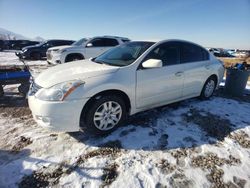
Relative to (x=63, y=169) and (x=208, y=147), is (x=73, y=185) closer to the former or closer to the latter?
(x=63, y=169)

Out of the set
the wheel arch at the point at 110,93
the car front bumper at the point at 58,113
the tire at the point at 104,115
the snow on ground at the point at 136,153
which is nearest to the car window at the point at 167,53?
A: the wheel arch at the point at 110,93

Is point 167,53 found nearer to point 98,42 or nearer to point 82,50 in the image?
point 82,50

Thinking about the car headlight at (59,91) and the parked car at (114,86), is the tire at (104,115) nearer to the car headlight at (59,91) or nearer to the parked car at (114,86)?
the parked car at (114,86)

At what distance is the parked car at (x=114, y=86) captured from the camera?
2.94 m

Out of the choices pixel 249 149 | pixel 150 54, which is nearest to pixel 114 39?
pixel 150 54

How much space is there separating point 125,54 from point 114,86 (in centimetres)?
102

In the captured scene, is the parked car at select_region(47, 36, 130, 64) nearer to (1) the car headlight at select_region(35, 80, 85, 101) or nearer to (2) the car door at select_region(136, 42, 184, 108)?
(2) the car door at select_region(136, 42, 184, 108)

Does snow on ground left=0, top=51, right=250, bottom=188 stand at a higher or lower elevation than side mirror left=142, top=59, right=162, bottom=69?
lower

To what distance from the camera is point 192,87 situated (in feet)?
15.2

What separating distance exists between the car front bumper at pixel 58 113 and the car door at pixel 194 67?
249 cm

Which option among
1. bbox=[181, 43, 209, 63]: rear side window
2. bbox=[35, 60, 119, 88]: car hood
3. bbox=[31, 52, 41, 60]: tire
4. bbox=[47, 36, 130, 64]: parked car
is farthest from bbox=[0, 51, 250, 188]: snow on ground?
bbox=[31, 52, 41, 60]: tire

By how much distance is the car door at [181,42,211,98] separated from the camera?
14.4 ft

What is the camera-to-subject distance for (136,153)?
2.95 metres

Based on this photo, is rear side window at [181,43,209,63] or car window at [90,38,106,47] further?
car window at [90,38,106,47]
